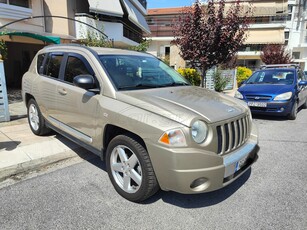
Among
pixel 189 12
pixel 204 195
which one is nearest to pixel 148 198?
pixel 204 195

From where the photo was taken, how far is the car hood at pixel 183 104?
8.54 feet

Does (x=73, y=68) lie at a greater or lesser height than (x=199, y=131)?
greater

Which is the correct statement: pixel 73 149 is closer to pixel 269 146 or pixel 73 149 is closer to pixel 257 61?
pixel 269 146

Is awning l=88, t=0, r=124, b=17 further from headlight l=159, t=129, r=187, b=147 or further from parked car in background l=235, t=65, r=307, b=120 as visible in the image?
headlight l=159, t=129, r=187, b=147

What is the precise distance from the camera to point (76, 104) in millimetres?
3605

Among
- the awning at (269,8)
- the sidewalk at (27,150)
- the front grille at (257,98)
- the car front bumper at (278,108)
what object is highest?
the awning at (269,8)

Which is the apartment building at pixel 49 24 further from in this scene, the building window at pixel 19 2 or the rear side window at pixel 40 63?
the rear side window at pixel 40 63

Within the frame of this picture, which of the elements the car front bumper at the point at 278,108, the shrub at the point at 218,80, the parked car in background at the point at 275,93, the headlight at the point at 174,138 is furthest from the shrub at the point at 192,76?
the headlight at the point at 174,138

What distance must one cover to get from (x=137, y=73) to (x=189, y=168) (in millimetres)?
1777

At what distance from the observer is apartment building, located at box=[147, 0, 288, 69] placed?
31391mm

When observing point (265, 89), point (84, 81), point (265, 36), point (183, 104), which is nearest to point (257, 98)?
point (265, 89)

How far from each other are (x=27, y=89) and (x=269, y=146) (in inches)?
205

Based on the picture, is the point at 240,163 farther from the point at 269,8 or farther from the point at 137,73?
the point at 269,8

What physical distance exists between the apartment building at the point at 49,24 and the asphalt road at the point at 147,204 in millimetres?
8159
